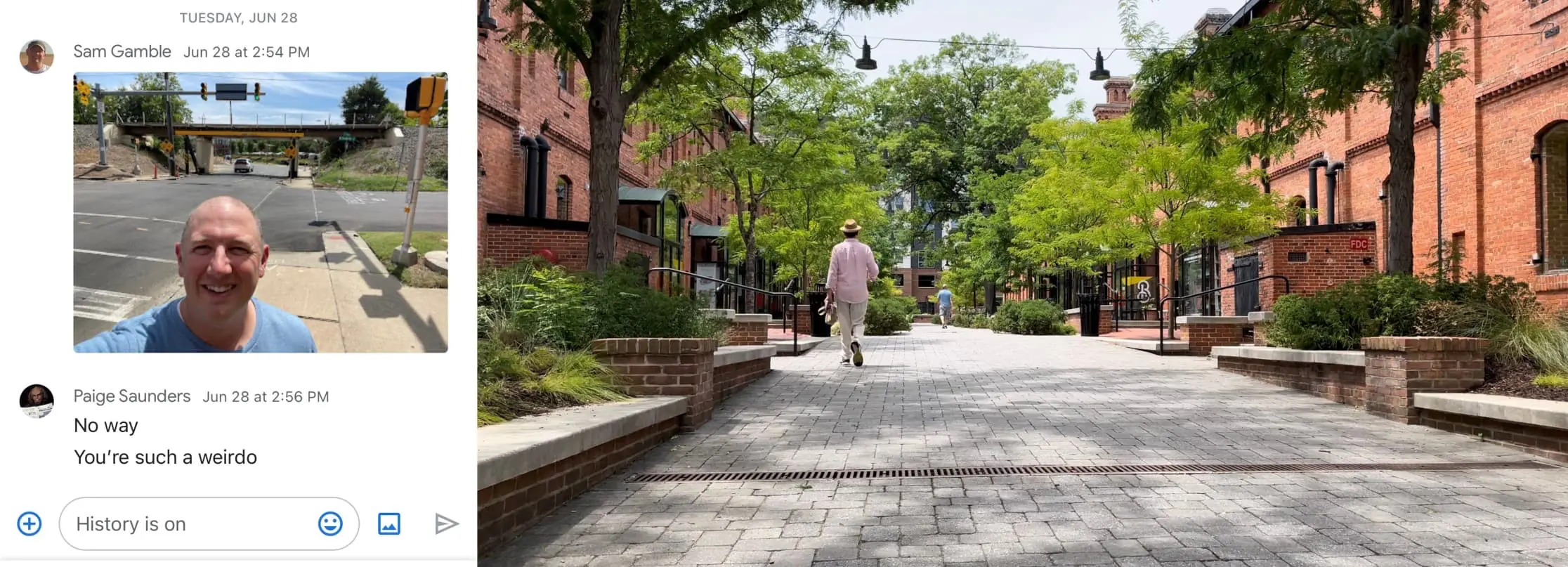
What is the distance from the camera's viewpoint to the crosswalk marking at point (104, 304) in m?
2.17

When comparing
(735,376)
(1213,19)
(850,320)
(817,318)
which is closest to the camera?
(735,376)

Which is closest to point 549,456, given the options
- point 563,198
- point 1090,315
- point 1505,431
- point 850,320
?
point 1505,431

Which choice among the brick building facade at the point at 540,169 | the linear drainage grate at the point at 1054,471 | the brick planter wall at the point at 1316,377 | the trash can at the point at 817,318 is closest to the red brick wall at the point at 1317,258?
the brick planter wall at the point at 1316,377

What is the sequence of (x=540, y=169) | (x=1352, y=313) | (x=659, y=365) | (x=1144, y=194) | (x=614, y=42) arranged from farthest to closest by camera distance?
(x=540, y=169), (x=1144, y=194), (x=614, y=42), (x=1352, y=313), (x=659, y=365)

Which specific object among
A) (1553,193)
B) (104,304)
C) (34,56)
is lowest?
(104,304)

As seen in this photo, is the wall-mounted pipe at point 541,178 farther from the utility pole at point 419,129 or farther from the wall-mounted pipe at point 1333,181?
the utility pole at point 419,129

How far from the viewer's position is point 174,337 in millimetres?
2145

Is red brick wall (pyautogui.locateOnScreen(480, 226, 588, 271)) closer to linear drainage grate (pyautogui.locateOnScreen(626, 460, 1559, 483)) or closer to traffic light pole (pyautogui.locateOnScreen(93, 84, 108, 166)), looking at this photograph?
linear drainage grate (pyautogui.locateOnScreen(626, 460, 1559, 483))

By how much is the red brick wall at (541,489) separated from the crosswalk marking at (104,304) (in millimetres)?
1632

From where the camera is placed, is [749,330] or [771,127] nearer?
[749,330]

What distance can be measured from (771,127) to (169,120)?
865 inches

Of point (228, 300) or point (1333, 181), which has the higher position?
point (1333, 181)

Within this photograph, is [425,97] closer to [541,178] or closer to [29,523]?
[29,523]

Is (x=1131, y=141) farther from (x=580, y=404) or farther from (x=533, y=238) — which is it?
(x=580, y=404)
